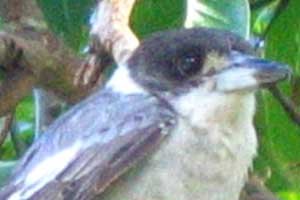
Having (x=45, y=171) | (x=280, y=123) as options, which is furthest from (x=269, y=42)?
(x=45, y=171)

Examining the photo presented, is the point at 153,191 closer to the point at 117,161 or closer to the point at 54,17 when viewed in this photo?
the point at 117,161

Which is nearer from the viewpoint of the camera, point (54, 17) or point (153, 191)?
point (153, 191)

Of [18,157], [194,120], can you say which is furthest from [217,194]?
[18,157]

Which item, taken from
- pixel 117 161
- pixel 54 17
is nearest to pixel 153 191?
pixel 117 161

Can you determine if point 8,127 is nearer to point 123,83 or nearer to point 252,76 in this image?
point 123,83

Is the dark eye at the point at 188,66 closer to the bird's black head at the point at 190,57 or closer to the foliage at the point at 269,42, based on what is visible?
the bird's black head at the point at 190,57

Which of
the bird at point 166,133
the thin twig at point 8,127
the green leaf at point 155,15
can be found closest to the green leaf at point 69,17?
the green leaf at point 155,15
